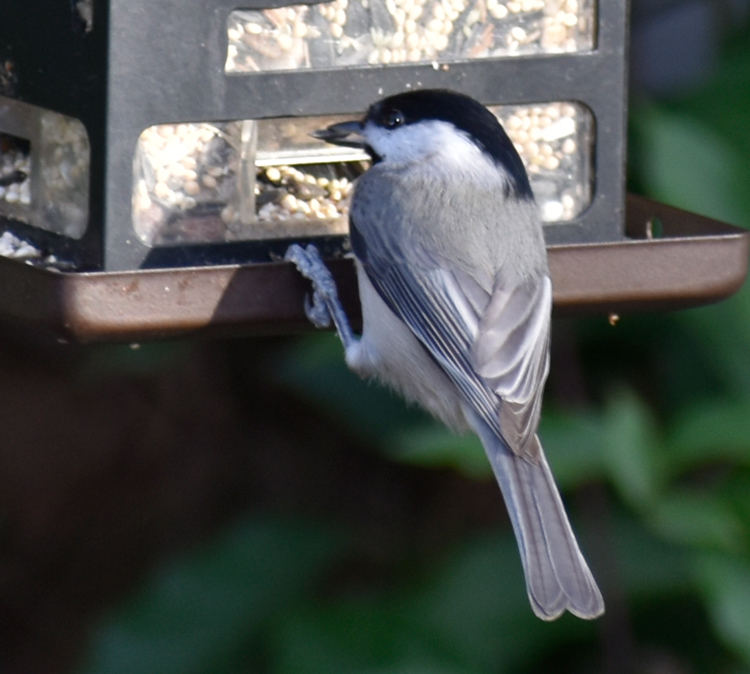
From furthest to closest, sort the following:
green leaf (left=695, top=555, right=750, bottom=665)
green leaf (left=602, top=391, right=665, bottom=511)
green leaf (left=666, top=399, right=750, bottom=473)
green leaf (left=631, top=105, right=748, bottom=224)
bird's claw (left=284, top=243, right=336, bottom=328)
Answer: green leaf (left=631, top=105, right=748, bottom=224), green leaf (left=666, top=399, right=750, bottom=473), green leaf (left=602, top=391, right=665, bottom=511), green leaf (left=695, top=555, right=750, bottom=665), bird's claw (left=284, top=243, right=336, bottom=328)

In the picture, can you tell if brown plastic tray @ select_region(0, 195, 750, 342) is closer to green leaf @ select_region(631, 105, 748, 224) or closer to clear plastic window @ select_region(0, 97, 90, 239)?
clear plastic window @ select_region(0, 97, 90, 239)

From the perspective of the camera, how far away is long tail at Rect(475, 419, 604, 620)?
2.30 metres

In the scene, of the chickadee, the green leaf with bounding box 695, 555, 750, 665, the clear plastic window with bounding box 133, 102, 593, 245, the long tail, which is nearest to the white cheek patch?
the chickadee

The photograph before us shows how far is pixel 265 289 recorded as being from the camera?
7.43 ft

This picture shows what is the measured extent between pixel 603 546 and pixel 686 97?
4.70 feet

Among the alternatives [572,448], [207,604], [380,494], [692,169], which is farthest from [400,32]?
[380,494]

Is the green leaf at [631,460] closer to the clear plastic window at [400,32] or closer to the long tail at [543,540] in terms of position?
the long tail at [543,540]

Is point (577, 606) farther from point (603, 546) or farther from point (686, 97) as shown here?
point (686, 97)

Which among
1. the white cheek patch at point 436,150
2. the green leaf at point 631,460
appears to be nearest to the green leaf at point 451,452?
the green leaf at point 631,460

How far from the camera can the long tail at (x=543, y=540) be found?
230 cm

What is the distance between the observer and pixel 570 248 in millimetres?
2445

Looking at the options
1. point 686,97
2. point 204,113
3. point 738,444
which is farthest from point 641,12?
point 204,113

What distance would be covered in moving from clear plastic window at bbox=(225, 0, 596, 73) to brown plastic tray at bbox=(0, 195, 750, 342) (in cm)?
39

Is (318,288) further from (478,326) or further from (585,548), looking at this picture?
(585,548)
